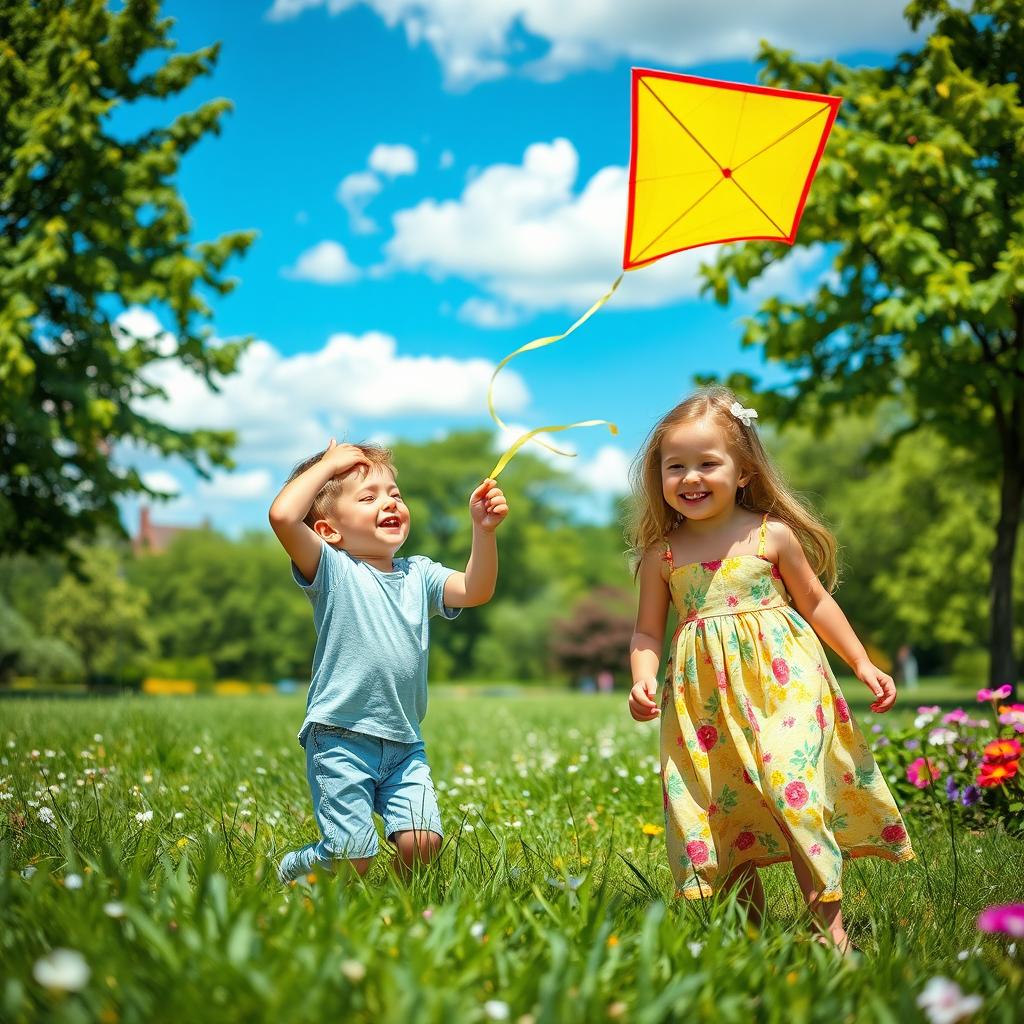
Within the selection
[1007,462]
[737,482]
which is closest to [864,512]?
[1007,462]

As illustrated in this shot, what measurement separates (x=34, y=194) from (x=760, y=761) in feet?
49.1

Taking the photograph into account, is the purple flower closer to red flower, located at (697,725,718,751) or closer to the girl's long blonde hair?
the girl's long blonde hair

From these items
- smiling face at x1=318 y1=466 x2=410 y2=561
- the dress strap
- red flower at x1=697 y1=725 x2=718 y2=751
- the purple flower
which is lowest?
the purple flower

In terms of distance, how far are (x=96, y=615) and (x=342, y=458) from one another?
45728 mm

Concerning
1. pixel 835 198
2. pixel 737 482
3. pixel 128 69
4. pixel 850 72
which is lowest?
pixel 737 482

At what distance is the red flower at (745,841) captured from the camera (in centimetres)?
342

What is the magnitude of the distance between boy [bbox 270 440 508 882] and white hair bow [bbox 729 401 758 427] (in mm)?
853

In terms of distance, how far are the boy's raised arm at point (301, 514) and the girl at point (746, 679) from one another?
1072mm

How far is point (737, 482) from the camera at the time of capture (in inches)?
143

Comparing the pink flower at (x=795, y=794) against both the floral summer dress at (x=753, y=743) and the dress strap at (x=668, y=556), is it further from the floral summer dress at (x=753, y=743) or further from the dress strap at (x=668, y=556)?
the dress strap at (x=668, y=556)

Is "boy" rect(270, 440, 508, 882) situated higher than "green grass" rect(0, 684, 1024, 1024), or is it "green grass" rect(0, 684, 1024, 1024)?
"boy" rect(270, 440, 508, 882)

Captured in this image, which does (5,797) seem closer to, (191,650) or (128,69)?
(128,69)

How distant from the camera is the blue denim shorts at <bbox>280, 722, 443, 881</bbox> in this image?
3.29 metres

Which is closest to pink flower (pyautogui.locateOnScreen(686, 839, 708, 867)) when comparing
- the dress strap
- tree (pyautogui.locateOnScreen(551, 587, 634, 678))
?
the dress strap
